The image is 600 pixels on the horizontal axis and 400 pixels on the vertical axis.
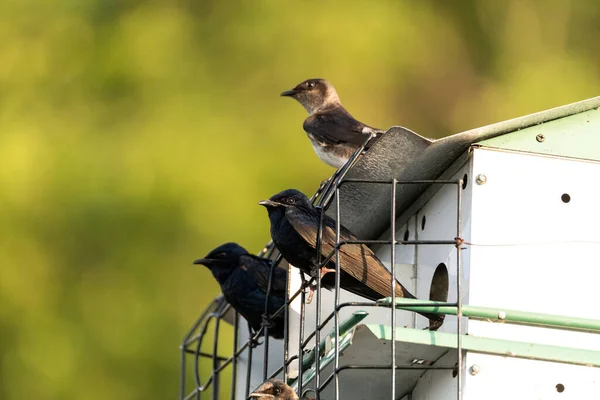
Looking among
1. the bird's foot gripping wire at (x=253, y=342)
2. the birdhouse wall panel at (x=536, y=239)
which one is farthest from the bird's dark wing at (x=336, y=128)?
the birdhouse wall panel at (x=536, y=239)

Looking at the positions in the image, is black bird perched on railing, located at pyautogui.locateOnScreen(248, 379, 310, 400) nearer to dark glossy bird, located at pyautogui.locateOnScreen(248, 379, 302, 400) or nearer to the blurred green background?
dark glossy bird, located at pyautogui.locateOnScreen(248, 379, 302, 400)

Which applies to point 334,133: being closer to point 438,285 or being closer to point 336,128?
point 336,128

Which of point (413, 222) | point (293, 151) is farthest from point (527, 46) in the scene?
point (413, 222)

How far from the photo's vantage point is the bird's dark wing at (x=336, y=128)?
9.76 m

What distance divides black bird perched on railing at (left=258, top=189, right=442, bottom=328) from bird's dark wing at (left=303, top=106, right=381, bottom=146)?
4.51 feet

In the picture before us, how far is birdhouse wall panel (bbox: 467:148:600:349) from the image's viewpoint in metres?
7.68

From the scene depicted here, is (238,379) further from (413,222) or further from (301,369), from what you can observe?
(301,369)

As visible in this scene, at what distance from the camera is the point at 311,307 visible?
8781 millimetres

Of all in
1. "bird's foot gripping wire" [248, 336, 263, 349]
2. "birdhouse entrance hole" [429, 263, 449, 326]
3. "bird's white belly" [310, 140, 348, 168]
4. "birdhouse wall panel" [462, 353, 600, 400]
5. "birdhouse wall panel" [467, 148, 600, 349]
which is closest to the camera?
"birdhouse wall panel" [462, 353, 600, 400]

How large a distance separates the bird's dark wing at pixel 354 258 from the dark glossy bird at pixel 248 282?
1.43m

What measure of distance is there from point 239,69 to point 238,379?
272 inches

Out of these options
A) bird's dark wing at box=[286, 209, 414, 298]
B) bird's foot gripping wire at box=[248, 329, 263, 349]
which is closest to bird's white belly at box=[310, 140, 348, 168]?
bird's foot gripping wire at box=[248, 329, 263, 349]

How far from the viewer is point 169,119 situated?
16.0 m

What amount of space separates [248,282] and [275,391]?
2140mm
